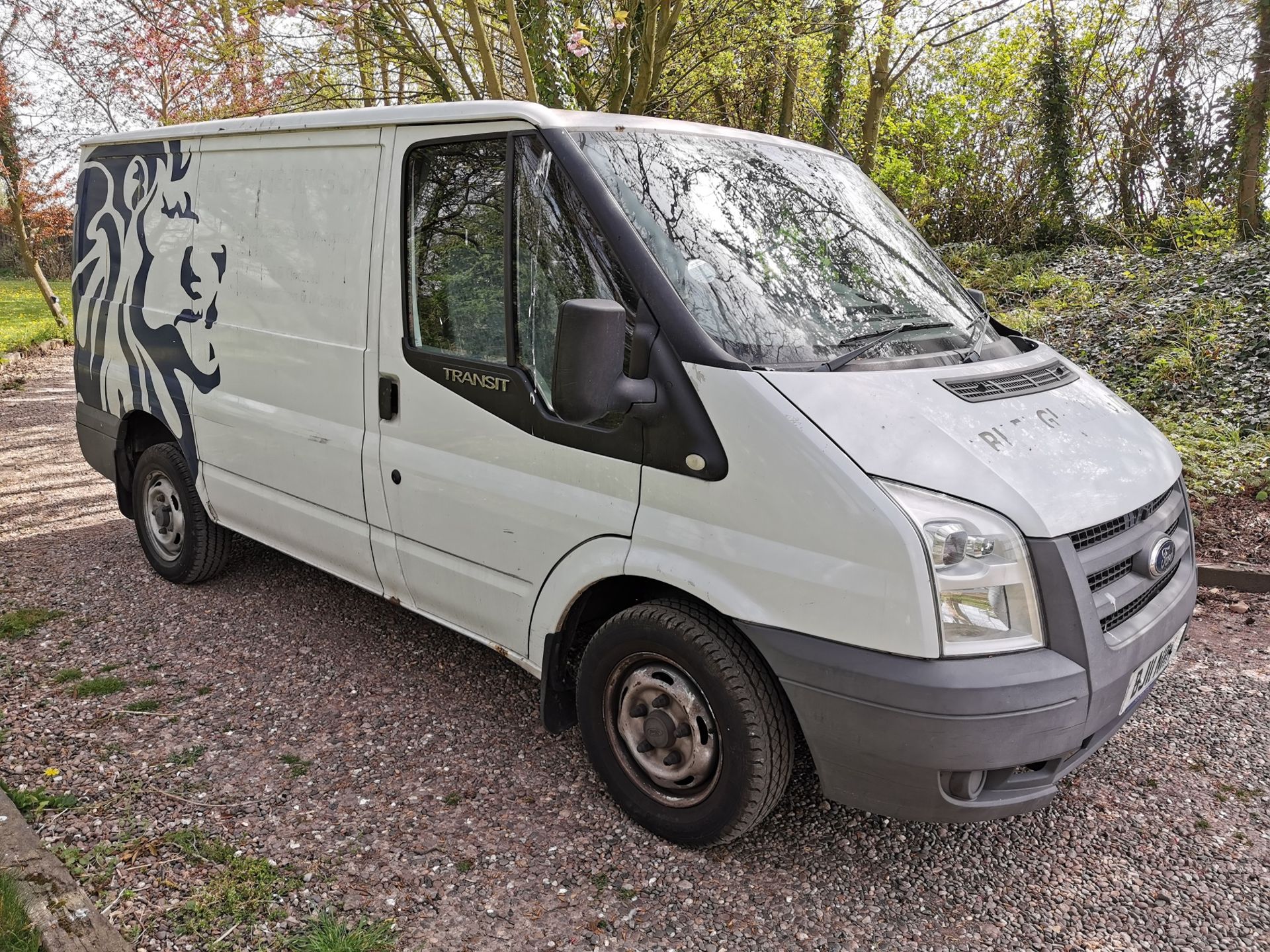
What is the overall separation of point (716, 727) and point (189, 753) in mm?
2023

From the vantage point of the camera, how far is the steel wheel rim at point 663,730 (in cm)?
286

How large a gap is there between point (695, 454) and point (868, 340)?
2.37 feet

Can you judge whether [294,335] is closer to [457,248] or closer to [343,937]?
[457,248]

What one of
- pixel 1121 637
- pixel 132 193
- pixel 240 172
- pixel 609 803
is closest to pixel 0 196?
pixel 132 193

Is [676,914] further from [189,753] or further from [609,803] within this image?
[189,753]

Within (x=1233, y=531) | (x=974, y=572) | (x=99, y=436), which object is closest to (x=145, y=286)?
(x=99, y=436)

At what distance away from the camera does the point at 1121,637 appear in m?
2.62

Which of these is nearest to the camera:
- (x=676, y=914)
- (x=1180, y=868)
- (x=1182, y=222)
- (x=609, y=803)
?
(x=676, y=914)

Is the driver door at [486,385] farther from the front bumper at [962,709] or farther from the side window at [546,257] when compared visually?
the front bumper at [962,709]

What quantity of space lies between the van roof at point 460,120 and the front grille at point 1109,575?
6.47 feet

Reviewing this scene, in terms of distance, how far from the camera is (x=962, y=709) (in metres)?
2.37

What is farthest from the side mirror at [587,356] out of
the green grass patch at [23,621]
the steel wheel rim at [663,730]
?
the green grass patch at [23,621]

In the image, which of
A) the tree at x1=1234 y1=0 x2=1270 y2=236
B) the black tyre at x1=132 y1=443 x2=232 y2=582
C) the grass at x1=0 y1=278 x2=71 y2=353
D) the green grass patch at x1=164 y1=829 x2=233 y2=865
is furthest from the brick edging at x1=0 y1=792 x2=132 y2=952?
the grass at x1=0 y1=278 x2=71 y2=353

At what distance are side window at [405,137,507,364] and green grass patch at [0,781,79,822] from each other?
193 centimetres
